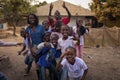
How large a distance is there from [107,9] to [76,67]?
74.9 ft

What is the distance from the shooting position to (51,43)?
7.02 metres

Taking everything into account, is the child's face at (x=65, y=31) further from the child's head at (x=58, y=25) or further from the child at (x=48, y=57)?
the child's head at (x=58, y=25)

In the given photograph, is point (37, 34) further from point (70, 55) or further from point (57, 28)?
point (70, 55)

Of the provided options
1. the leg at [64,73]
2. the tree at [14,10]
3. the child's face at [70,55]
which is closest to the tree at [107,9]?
the tree at [14,10]

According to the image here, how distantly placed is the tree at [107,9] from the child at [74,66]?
866 inches

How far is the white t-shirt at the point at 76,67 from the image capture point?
233 inches

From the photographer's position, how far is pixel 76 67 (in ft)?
19.6

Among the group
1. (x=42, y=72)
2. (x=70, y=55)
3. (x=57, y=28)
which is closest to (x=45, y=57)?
(x=42, y=72)

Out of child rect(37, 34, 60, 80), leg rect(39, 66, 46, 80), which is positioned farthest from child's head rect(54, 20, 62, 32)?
leg rect(39, 66, 46, 80)

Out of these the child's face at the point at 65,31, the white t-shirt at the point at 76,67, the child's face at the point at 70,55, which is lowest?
the white t-shirt at the point at 76,67

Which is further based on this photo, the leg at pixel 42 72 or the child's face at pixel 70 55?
the leg at pixel 42 72

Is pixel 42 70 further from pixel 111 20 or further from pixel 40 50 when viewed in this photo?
pixel 111 20

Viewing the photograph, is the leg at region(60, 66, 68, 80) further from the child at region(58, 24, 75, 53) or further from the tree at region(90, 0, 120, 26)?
the tree at region(90, 0, 120, 26)

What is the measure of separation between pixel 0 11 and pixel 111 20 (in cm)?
1049
